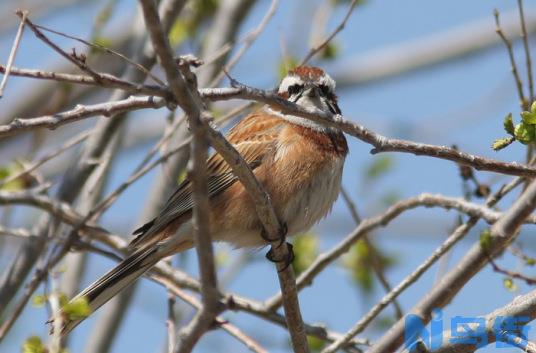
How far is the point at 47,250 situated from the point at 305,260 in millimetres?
1996

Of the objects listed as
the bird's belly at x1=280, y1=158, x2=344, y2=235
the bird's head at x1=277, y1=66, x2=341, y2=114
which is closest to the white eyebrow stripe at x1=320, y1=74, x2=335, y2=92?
the bird's head at x1=277, y1=66, x2=341, y2=114

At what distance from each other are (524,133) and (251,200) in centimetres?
211

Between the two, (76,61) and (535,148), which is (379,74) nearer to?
(535,148)

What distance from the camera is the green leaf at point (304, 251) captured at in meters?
6.82

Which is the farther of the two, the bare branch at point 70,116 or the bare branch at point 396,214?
the bare branch at point 396,214

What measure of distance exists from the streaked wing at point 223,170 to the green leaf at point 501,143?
6.93ft

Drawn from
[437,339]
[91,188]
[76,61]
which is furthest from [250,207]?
[76,61]

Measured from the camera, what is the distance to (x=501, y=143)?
3.93 meters

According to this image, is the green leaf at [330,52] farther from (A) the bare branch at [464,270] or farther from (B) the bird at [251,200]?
(A) the bare branch at [464,270]

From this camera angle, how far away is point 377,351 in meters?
4.49

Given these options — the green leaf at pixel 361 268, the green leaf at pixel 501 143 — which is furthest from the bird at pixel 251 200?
the green leaf at pixel 501 143

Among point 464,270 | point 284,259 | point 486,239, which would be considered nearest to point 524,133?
point 486,239

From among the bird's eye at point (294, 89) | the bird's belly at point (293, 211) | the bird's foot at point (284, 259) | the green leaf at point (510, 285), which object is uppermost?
the bird's eye at point (294, 89)

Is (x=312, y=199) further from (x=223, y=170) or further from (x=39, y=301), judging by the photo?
(x=39, y=301)
